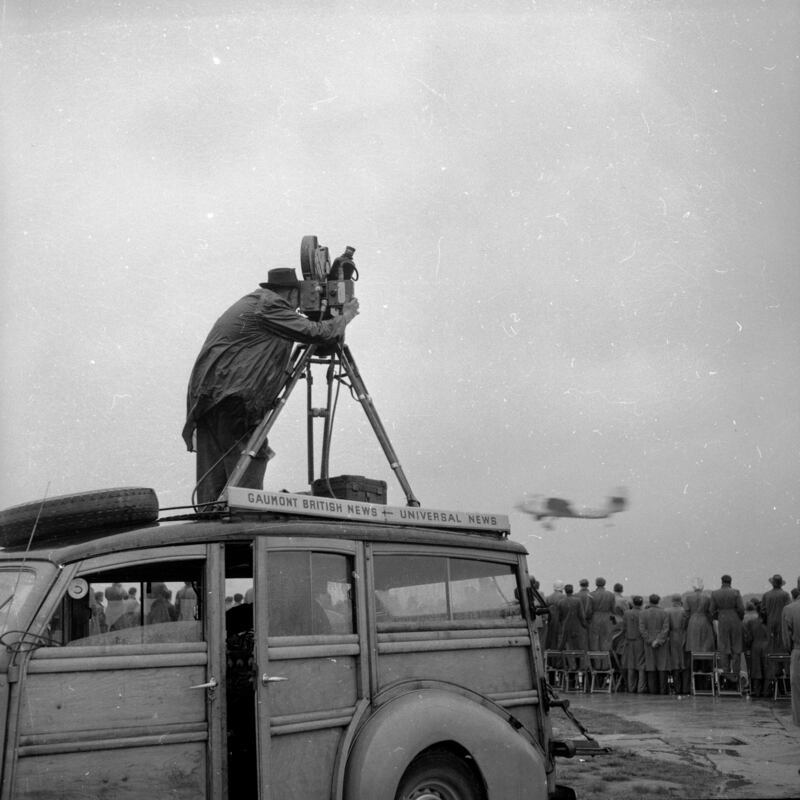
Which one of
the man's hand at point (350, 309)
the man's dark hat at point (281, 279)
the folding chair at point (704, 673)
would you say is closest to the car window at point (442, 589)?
the man's hand at point (350, 309)

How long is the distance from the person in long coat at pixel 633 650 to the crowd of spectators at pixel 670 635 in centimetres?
2

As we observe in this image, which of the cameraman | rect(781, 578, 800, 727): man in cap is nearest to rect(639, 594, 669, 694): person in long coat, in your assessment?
rect(781, 578, 800, 727): man in cap

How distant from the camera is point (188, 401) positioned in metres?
7.99

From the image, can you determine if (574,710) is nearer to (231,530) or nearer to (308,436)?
(308,436)

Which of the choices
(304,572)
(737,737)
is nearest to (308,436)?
(304,572)

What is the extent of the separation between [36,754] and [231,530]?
1445 mm

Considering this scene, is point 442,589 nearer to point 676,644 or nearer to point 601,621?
point 676,644

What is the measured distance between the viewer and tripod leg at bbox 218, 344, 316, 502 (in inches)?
277

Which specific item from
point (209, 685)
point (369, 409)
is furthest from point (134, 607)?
point (369, 409)

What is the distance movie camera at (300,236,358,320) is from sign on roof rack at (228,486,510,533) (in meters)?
2.15

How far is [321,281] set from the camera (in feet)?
26.7

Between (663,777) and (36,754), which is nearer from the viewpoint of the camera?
(36,754)

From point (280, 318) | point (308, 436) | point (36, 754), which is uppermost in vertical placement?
point (280, 318)

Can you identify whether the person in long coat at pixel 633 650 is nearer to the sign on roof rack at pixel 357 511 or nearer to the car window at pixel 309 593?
the sign on roof rack at pixel 357 511
